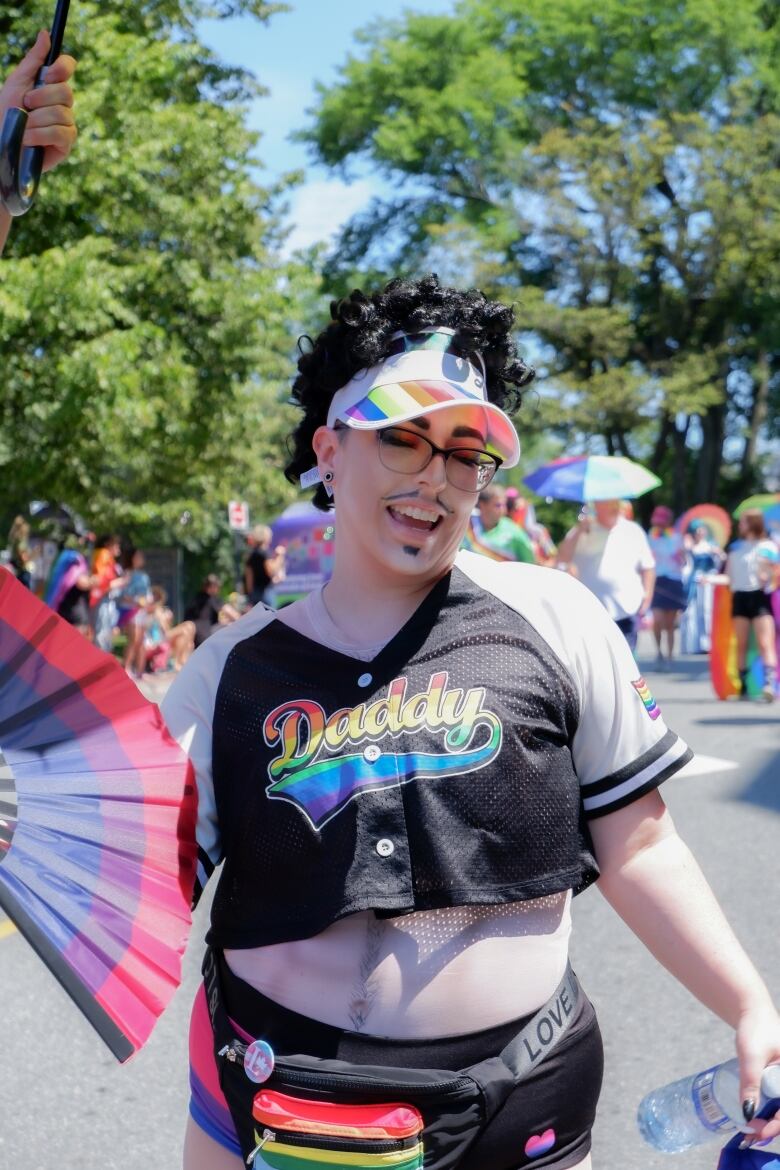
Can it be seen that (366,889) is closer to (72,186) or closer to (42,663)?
(42,663)

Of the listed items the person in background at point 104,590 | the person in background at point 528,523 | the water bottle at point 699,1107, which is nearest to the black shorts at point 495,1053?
the water bottle at point 699,1107

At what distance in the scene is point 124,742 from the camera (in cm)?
192

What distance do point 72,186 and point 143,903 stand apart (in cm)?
1521

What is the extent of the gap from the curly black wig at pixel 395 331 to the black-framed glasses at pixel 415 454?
0.12 metres

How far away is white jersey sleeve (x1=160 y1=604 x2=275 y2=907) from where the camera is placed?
Answer: 6.51 ft

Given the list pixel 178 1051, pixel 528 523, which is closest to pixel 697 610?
pixel 528 523

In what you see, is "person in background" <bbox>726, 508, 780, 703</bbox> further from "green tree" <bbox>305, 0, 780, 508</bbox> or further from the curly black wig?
"green tree" <bbox>305, 0, 780, 508</bbox>

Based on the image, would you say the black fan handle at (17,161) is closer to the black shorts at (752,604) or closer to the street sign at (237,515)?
the black shorts at (752,604)

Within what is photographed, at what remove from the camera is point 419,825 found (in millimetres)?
1847

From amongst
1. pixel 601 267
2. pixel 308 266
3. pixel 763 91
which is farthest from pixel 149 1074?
pixel 763 91

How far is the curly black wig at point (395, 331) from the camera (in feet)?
6.72

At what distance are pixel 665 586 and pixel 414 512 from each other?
51.2ft

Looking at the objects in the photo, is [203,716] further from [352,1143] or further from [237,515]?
[237,515]

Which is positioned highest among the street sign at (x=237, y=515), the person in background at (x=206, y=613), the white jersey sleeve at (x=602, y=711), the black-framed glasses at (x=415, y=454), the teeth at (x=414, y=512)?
the black-framed glasses at (x=415, y=454)
